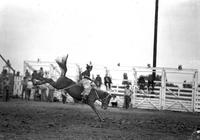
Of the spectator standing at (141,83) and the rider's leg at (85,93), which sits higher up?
the spectator standing at (141,83)

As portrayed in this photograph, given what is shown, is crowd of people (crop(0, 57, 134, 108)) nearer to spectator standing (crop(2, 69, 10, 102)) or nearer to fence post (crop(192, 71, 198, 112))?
spectator standing (crop(2, 69, 10, 102))

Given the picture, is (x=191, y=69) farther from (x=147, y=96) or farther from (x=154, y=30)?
(x=154, y=30)

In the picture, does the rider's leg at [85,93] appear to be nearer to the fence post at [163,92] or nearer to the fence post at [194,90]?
the fence post at [163,92]

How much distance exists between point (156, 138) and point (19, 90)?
74.0ft

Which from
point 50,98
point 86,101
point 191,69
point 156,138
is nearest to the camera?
point 156,138

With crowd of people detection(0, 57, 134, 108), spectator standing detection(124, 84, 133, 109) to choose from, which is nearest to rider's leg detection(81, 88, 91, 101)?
crowd of people detection(0, 57, 134, 108)

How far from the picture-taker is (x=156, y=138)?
31.4 ft

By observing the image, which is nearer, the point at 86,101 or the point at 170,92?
the point at 86,101

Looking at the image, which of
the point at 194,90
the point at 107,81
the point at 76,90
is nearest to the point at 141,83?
the point at 107,81

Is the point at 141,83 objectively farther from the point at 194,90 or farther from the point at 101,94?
the point at 101,94

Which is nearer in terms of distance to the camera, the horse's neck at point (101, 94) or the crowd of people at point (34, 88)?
the horse's neck at point (101, 94)

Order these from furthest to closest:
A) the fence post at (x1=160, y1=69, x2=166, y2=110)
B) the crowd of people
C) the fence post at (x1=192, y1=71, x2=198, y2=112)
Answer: the fence post at (x1=160, y1=69, x2=166, y2=110), the fence post at (x1=192, y1=71, x2=198, y2=112), the crowd of people

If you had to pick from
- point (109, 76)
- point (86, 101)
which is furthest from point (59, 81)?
point (109, 76)

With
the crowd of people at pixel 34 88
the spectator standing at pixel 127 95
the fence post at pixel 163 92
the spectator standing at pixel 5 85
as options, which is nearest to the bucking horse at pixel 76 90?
the crowd of people at pixel 34 88
